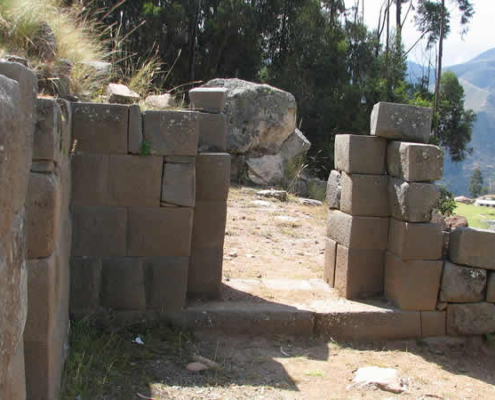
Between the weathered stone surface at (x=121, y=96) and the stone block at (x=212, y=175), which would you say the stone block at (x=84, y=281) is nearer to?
the stone block at (x=212, y=175)

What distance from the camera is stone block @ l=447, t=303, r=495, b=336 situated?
5633 millimetres

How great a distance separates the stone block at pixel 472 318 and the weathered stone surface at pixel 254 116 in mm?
8227

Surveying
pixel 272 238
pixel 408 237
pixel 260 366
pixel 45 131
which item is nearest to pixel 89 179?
pixel 45 131

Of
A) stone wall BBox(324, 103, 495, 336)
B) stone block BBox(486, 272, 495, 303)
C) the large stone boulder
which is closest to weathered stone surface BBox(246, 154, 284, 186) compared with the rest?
the large stone boulder

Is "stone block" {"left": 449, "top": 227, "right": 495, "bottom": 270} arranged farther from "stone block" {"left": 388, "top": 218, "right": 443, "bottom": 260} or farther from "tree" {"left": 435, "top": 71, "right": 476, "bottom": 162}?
"tree" {"left": 435, "top": 71, "right": 476, "bottom": 162}

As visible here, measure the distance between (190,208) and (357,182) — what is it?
177 centimetres

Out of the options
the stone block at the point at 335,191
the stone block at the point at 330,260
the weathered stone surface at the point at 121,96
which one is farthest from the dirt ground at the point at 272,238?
the weathered stone surface at the point at 121,96

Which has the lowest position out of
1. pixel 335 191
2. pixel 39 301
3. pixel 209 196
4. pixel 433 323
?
pixel 433 323

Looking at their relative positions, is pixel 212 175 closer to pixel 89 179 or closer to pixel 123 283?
pixel 89 179

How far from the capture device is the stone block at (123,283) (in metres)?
5.00

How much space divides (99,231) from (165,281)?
2.42 ft

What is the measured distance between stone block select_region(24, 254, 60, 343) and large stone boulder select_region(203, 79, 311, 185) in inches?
394

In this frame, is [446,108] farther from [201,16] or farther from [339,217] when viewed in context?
[339,217]

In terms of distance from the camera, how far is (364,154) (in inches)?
225
